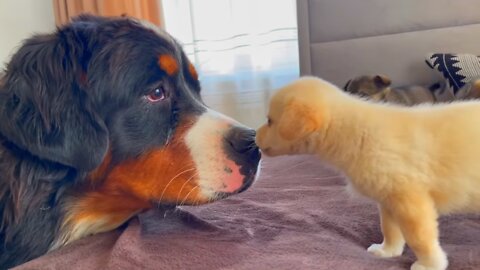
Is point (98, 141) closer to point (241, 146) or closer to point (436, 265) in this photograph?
point (241, 146)

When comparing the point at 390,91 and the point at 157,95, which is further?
the point at 390,91

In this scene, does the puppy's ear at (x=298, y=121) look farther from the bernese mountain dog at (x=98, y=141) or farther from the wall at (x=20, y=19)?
the wall at (x=20, y=19)

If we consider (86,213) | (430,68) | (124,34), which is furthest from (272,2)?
(86,213)

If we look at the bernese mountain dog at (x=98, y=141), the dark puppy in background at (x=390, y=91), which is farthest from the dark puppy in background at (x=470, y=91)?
the bernese mountain dog at (x=98, y=141)

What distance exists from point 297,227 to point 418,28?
5.51 feet

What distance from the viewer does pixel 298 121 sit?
92 centimetres

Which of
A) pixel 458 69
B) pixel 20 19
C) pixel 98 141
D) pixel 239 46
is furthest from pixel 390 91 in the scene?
pixel 20 19

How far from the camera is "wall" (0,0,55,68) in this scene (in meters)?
2.87

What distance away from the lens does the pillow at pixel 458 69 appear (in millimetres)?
1896

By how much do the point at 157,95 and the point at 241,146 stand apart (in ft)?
0.65

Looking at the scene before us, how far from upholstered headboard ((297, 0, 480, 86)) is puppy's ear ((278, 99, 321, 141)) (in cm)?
159

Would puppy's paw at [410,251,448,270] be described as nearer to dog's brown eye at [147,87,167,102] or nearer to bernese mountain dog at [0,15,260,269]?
bernese mountain dog at [0,15,260,269]

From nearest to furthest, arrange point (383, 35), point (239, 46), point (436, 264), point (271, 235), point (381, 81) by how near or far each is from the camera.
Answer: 1. point (436, 264)
2. point (271, 235)
3. point (381, 81)
4. point (383, 35)
5. point (239, 46)

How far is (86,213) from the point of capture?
3.49 feet
